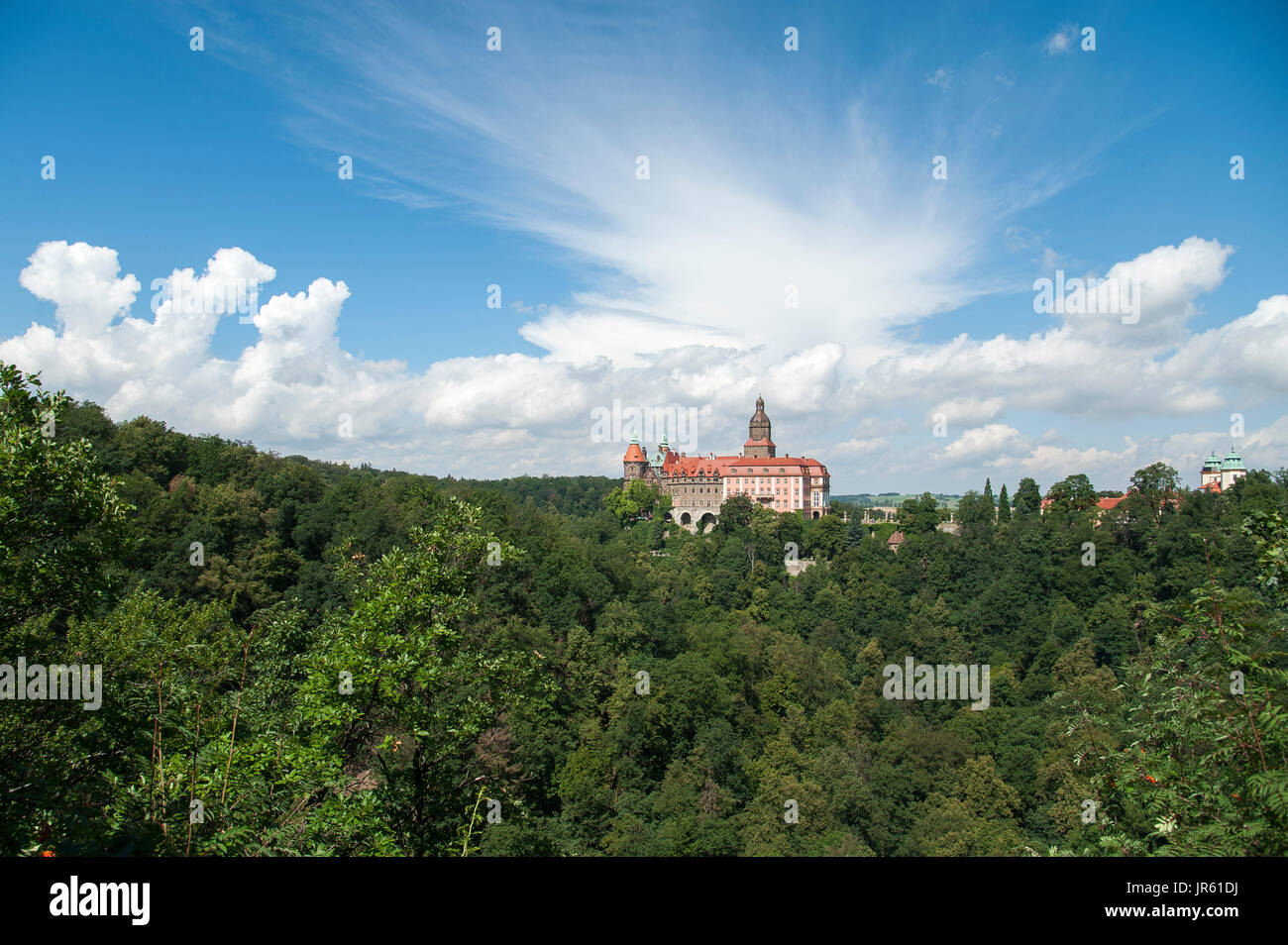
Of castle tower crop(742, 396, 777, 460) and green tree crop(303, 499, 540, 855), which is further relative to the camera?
castle tower crop(742, 396, 777, 460)

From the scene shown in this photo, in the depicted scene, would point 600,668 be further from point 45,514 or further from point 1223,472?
point 1223,472

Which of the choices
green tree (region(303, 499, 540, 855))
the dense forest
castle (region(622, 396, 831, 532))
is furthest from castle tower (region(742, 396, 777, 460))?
green tree (region(303, 499, 540, 855))

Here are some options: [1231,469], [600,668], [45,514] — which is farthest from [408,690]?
[1231,469]

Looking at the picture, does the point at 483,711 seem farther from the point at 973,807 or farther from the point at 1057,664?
the point at 1057,664

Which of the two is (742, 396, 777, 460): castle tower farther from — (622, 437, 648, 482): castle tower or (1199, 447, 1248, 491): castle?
(1199, 447, 1248, 491): castle

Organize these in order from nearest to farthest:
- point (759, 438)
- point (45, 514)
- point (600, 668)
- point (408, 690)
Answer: point (45, 514) → point (408, 690) → point (600, 668) → point (759, 438)

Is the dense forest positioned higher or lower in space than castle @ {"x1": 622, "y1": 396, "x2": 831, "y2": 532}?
lower

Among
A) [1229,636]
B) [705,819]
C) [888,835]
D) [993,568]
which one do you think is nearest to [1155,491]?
[993,568]
